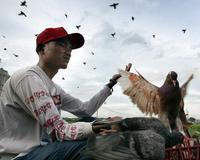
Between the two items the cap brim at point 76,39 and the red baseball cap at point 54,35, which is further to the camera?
the cap brim at point 76,39

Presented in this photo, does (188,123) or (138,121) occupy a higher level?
(138,121)

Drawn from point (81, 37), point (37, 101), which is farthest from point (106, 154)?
point (81, 37)

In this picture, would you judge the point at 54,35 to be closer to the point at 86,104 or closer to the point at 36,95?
the point at 36,95

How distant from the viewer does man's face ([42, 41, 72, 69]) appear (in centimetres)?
343

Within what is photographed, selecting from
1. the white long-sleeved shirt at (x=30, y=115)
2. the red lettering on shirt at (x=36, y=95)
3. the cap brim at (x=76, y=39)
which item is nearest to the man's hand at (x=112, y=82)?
the cap brim at (x=76, y=39)

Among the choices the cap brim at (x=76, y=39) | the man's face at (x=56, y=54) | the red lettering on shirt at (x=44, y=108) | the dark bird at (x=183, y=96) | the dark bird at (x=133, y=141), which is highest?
the cap brim at (x=76, y=39)

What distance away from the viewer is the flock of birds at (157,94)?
34.2 ft

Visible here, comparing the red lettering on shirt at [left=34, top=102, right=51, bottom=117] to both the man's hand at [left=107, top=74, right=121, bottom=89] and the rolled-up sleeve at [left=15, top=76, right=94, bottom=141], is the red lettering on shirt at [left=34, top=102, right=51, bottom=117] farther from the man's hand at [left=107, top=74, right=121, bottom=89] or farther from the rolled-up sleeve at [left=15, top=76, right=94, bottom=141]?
the man's hand at [left=107, top=74, right=121, bottom=89]

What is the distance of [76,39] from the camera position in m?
3.66

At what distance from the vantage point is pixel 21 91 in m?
3.04

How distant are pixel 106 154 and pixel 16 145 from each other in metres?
1.09

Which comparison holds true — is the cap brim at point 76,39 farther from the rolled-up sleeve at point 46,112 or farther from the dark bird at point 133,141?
the dark bird at point 133,141

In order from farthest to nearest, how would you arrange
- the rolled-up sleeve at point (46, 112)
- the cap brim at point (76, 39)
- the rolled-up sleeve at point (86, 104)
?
the rolled-up sleeve at point (86, 104), the cap brim at point (76, 39), the rolled-up sleeve at point (46, 112)

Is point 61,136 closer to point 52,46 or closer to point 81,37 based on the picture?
point 52,46
